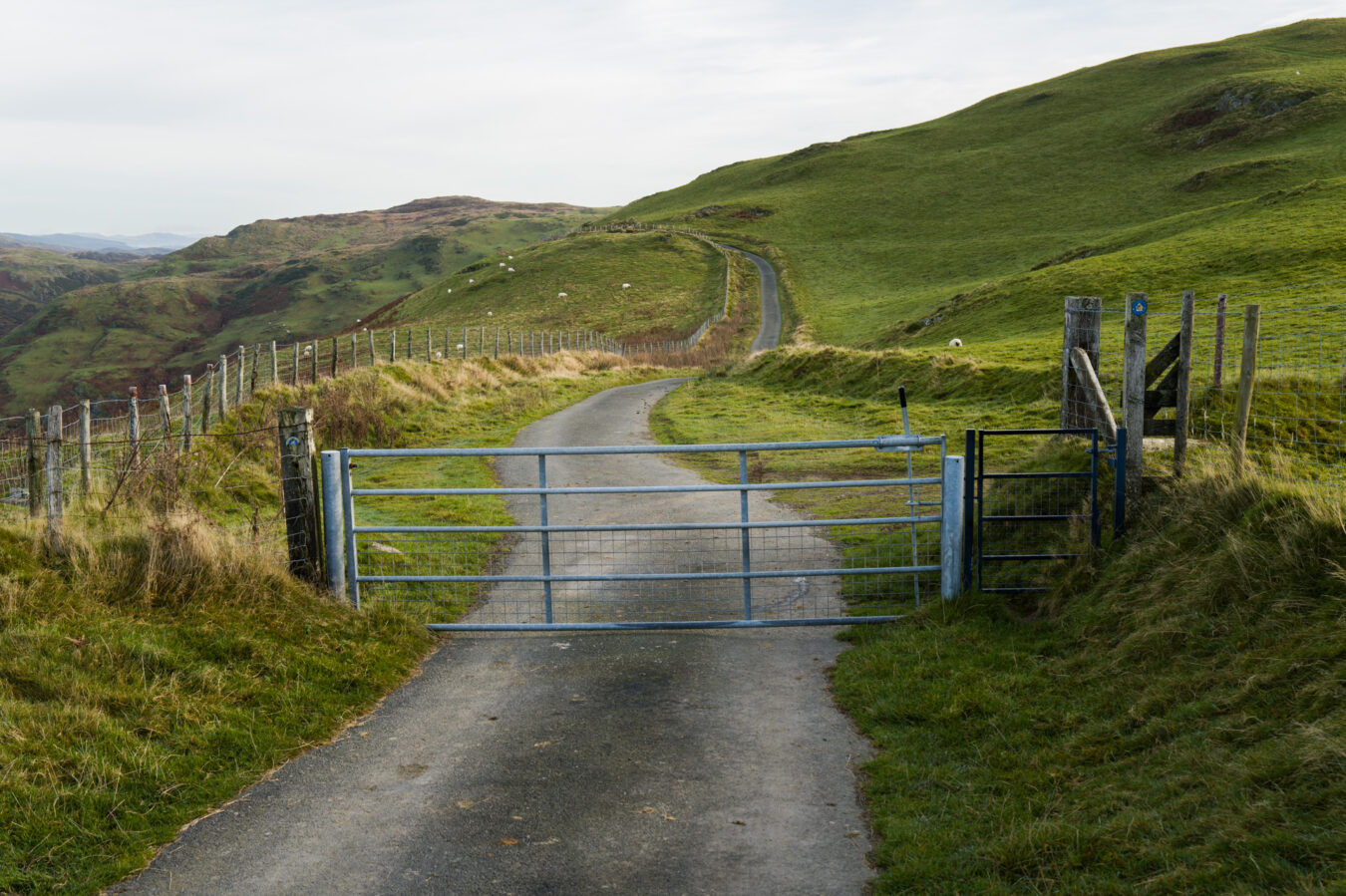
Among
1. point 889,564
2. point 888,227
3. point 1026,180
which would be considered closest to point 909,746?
point 889,564

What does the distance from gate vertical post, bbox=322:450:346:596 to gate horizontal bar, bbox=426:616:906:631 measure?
0.97 meters

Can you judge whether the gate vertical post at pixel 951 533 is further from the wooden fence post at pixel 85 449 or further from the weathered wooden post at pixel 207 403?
the weathered wooden post at pixel 207 403

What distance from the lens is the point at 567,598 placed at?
10039mm

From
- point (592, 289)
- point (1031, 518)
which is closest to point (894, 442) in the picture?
point (1031, 518)

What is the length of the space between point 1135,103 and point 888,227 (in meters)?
39.3

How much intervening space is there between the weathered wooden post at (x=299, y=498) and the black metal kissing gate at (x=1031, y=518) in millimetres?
6097

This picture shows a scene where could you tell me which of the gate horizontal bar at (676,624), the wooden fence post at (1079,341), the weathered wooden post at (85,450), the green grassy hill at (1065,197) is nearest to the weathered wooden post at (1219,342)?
the wooden fence post at (1079,341)

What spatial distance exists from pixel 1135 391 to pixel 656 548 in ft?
19.3

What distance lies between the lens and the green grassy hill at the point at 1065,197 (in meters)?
39.3

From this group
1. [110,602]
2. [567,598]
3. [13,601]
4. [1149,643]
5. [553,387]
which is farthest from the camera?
[553,387]

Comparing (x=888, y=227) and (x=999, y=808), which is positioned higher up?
(x=888, y=227)

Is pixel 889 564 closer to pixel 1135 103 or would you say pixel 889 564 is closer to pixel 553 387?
pixel 553 387

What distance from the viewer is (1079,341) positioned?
10.8 m

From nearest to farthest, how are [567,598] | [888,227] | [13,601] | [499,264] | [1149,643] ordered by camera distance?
[1149,643]
[13,601]
[567,598]
[888,227]
[499,264]
